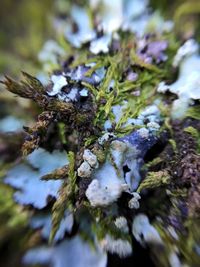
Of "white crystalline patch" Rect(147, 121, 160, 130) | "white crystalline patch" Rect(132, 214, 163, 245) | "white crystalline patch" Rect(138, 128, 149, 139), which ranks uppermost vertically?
"white crystalline patch" Rect(147, 121, 160, 130)

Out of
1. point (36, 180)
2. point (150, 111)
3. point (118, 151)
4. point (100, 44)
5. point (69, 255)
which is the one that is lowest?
point (69, 255)

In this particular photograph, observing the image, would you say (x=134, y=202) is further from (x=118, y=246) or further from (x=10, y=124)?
(x=10, y=124)

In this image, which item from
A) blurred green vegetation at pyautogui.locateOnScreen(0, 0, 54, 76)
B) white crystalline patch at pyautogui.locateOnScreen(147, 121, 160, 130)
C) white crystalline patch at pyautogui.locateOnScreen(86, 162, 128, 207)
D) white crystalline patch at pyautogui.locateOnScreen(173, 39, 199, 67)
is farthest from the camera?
blurred green vegetation at pyautogui.locateOnScreen(0, 0, 54, 76)

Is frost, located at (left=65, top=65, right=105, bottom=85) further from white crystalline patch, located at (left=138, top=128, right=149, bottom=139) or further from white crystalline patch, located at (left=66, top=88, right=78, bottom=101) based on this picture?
white crystalline patch, located at (left=138, top=128, right=149, bottom=139)

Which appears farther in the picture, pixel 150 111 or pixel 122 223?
pixel 150 111

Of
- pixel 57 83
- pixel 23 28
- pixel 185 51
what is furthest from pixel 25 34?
pixel 185 51

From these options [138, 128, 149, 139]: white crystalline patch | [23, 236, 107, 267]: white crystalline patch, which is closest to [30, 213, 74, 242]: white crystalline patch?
[23, 236, 107, 267]: white crystalline patch

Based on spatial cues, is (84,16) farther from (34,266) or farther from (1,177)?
(34,266)
